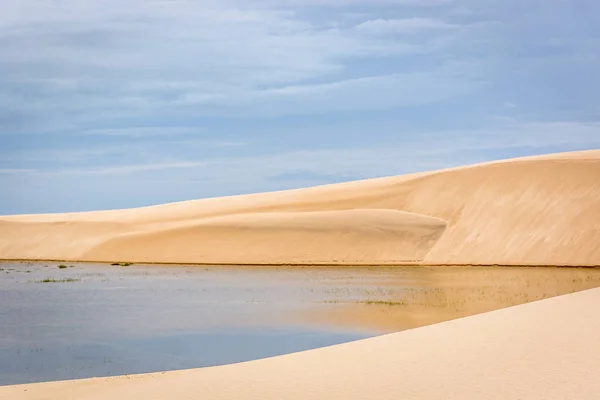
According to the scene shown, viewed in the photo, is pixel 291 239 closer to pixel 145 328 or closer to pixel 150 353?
pixel 145 328

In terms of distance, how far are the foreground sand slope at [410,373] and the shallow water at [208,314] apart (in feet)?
8.76

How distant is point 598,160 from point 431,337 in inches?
2330

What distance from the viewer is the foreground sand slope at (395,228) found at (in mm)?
63188

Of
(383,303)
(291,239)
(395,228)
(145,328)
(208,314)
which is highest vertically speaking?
(395,228)

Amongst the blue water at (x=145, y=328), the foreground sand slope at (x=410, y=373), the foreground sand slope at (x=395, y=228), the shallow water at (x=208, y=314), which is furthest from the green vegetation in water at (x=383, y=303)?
the foreground sand slope at (x=395, y=228)

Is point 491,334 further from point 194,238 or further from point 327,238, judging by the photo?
point 194,238

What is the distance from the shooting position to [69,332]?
22.7 metres

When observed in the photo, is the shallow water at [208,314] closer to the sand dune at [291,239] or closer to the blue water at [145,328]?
the blue water at [145,328]

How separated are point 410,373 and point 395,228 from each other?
204 ft

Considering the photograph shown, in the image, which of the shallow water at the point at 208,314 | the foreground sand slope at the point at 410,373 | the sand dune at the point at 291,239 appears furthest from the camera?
the sand dune at the point at 291,239

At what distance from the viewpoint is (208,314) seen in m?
27.0

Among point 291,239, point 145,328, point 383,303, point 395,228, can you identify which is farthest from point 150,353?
point 291,239

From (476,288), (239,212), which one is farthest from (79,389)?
(239,212)

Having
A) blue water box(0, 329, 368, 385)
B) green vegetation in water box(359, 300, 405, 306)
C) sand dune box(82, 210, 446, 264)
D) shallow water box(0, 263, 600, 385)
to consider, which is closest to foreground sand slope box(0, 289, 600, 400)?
blue water box(0, 329, 368, 385)
